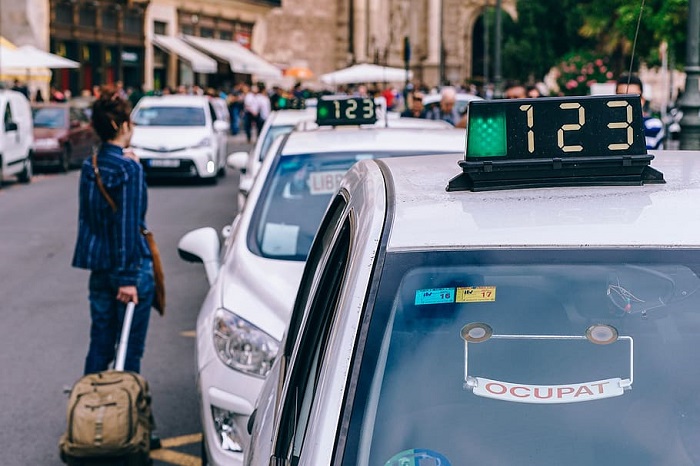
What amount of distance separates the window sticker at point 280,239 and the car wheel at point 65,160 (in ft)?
68.6

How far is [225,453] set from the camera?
17.0 feet

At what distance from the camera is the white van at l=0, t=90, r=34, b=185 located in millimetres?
22297

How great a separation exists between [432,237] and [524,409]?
391mm

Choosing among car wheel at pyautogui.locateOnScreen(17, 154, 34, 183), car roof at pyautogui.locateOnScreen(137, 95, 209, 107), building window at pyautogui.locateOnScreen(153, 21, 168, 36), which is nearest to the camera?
car wheel at pyautogui.locateOnScreen(17, 154, 34, 183)

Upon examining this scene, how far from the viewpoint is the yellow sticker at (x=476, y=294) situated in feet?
8.55

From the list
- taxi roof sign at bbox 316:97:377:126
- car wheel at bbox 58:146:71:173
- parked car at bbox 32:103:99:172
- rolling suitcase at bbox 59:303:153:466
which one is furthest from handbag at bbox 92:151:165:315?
car wheel at bbox 58:146:71:173

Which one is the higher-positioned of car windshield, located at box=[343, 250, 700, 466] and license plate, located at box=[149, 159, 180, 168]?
car windshield, located at box=[343, 250, 700, 466]

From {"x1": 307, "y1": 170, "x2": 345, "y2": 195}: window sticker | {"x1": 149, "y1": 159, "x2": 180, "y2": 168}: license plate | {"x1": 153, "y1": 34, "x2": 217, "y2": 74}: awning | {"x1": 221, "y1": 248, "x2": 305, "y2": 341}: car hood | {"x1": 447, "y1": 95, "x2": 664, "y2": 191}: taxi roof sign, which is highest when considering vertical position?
{"x1": 153, "y1": 34, "x2": 217, "y2": 74}: awning

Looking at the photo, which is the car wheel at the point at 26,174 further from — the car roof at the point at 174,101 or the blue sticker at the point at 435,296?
the blue sticker at the point at 435,296

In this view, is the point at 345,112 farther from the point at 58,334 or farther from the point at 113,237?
the point at 58,334

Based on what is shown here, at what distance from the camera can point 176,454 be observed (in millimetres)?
6461

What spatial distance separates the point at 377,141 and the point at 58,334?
3735mm

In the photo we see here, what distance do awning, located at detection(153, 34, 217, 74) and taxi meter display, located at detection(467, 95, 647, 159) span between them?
146 feet

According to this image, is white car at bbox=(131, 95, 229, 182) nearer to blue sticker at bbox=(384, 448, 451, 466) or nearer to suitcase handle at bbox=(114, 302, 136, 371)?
suitcase handle at bbox=(114, 302, 136, 371)
